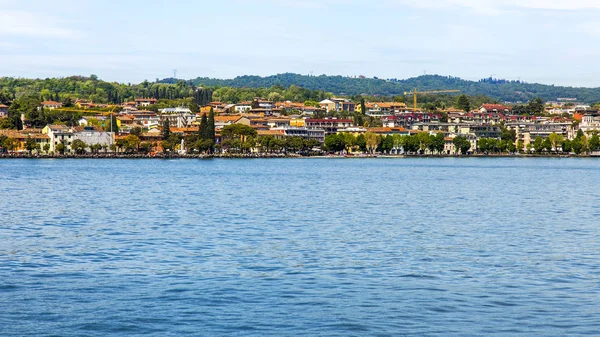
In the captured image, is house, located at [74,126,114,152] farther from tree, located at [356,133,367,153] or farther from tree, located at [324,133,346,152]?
tree, located at [356,133,367,153]

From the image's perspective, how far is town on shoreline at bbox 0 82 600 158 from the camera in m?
101

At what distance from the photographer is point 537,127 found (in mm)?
134375

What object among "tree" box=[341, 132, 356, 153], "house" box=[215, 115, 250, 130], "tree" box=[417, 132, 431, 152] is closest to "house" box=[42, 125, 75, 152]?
"house" box=[215, 115, 250, 130]

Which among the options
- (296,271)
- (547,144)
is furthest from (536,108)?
(296,271)

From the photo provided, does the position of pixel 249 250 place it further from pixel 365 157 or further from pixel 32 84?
pixel 32 84

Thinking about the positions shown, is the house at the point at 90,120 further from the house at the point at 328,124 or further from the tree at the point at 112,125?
the house at the point at 328,124

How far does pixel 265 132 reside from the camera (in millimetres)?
110688

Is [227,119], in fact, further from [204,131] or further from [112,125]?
[204,131]

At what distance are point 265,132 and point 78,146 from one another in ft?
75.5

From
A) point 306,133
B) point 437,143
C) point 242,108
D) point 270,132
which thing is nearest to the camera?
point 270,132

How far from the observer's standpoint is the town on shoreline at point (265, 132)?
10100cm

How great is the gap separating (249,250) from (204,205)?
477 inches

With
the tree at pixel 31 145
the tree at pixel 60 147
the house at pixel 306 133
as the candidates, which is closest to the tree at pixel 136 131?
the tree at pixel 60 147

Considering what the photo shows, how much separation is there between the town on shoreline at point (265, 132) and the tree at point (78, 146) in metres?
0.11
